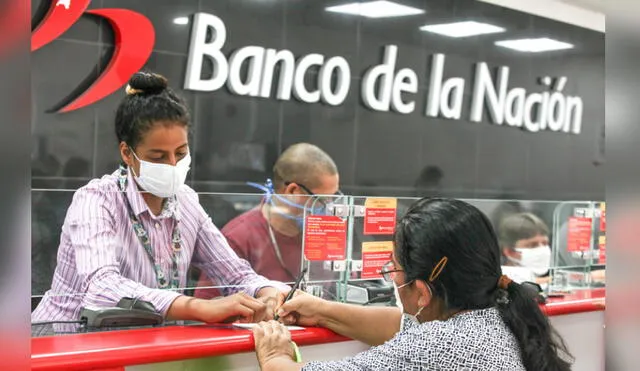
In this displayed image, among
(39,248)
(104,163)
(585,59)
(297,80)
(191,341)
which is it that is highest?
(585,59)

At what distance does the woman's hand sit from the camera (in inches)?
82.9

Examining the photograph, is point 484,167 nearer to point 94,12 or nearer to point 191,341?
point 94,12

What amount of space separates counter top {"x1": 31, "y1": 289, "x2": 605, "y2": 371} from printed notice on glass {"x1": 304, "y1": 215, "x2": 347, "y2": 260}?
0.41 m

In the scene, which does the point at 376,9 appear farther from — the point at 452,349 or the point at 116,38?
the point at 452,349

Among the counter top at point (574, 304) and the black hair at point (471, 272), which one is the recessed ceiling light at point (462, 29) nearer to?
the counter top at point (574, 304)

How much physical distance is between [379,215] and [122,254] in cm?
92

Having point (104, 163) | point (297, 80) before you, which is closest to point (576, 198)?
point (297, 80)

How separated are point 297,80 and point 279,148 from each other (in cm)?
52

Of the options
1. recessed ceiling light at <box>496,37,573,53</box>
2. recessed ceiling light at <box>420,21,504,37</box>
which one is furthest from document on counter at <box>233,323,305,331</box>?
recessed ceiling light at <box>496,37,573,53</box>

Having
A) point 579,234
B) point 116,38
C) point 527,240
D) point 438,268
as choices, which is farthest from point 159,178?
point 116,38

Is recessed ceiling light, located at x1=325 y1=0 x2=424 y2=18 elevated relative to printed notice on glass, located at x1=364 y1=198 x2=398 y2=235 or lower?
elevated

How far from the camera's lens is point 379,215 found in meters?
2.63

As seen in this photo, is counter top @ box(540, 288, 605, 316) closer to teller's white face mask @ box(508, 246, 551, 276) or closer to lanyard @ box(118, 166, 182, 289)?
teller's white face mask @ box(508, 246, 551, 276)

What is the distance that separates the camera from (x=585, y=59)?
7.60m
